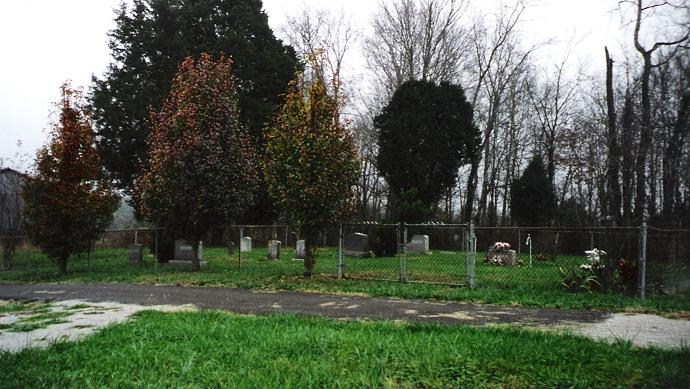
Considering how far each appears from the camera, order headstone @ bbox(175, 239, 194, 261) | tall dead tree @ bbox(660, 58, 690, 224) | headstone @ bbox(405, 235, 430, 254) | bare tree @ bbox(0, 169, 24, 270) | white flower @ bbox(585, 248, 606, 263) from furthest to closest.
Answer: bare tree @ bbox(0, 169, 24, 270) → headstone @ bbox(405, 235, 430, 254) → headstone @ bbox(175, 239, 194, 261) → white flower @ bbox(585, 248, 606, 263) → tall dead tree @ bbox(660, 58, 690, 224)

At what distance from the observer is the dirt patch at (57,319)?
22.5 feet

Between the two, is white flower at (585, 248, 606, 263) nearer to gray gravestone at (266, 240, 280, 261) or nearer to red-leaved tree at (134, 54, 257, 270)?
red-leaved tree at (134, 54, 257, 270)

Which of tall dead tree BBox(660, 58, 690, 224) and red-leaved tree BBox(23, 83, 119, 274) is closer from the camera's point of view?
tall dead tree BBox(660, 58, 690, 224)

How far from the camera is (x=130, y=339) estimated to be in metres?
6.46

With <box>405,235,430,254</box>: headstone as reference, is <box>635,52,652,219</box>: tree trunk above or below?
above

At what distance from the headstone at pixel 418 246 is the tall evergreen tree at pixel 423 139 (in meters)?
8.22

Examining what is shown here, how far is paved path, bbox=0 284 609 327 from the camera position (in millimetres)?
8125

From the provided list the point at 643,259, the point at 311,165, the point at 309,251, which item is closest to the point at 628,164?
the point at 643,259

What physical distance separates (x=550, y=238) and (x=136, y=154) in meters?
22.3

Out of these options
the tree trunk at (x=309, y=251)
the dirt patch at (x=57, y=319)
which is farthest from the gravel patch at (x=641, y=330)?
the tree trunk at (x=309, y=251)

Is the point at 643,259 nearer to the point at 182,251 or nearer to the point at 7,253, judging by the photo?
Answer: the point at 182,251

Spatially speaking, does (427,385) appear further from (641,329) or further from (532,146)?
(532,146)

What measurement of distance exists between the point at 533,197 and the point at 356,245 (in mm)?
14709

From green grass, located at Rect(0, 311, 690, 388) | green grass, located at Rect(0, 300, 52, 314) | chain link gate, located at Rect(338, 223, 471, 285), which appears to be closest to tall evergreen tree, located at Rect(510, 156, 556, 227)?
chain link gate, located at Rect(338, 223, 471, 285)
